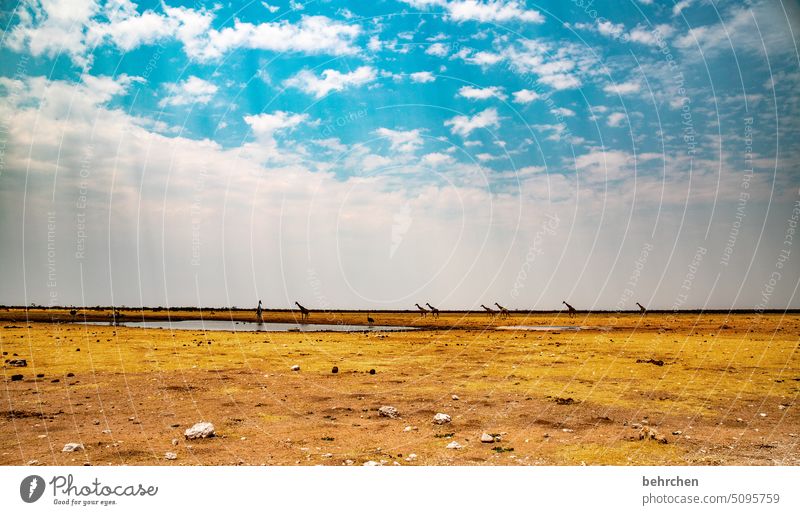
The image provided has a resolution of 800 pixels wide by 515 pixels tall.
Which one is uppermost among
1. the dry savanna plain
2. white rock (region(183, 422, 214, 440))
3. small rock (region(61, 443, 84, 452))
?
small rock (region(61, 443, 84, 452))

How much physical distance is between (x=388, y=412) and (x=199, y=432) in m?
4.47

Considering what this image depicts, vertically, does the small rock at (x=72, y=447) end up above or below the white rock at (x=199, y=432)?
above

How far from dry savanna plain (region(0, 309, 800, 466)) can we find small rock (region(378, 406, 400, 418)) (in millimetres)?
179

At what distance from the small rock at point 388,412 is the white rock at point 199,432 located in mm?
4084

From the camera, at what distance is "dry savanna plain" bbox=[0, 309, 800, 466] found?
343 inches

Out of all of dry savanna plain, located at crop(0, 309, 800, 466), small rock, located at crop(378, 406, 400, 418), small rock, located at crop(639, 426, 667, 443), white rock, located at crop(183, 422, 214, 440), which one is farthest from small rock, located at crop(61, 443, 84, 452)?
small rock, located at crop(639, 426, 667, 443)

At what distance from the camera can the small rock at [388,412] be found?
11.3 metres

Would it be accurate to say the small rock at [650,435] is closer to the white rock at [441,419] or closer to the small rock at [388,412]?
the white rock at [441,419]

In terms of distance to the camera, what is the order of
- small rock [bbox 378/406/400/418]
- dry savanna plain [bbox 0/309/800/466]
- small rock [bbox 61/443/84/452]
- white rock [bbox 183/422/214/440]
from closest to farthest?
small rock [bbox 61/443/84/452] < dry savanna plain [bbox 0/309/800/466] < white rock [bbox 183/422/214/440] < small rock [bbox 378/406/400/418]

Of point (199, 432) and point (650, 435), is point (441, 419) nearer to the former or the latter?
point (650, 435)

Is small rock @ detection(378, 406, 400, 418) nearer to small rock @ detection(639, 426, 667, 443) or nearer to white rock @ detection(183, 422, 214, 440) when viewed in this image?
white rock @ detection(183, 422, 214, 440)

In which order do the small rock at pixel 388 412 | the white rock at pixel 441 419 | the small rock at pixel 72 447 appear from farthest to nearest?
the small rock at pixel 388 412 → the white rock at pixel 441 419 → the small rock at pixel 72 447

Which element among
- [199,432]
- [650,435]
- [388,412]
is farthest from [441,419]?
[199,432]

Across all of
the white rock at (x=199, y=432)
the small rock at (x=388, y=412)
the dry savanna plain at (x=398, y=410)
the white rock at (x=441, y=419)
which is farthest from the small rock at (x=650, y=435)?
the white rock at (x=199, y=432)
